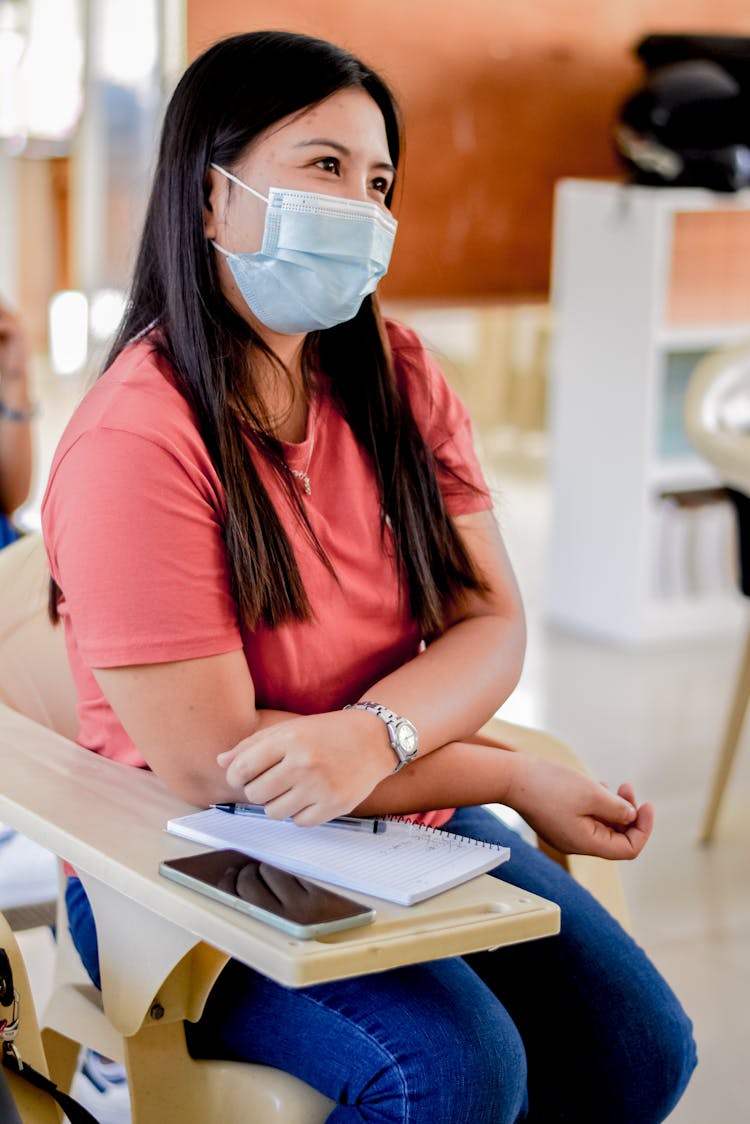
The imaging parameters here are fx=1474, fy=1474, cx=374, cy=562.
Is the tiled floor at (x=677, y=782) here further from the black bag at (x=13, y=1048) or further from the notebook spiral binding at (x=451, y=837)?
the black bag at (x=13, y=1048)

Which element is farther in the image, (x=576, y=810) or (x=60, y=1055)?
(x=60, y=1055)

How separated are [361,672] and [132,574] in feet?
0.93

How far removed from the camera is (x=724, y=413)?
2605mm

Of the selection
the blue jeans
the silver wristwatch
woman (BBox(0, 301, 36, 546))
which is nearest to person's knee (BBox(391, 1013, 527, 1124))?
the blue jeans

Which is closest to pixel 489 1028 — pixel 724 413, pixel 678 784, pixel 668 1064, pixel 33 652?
pixel 668 1064

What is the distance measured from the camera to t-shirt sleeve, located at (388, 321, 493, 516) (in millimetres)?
1520

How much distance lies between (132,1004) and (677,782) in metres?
2.10

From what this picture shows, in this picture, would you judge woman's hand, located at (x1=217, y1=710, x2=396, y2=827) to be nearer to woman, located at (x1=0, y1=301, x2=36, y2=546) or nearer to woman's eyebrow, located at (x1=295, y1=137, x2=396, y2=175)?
woman's eyebrow, located at (x1=295, y1=137, x2=396, y2=175)

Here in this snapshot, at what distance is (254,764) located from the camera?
1.12 meters

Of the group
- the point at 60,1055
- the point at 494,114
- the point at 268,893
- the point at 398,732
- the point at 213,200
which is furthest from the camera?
the point at 494,114

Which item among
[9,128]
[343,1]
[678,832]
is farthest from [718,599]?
[9,128]

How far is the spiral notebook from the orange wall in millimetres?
3680

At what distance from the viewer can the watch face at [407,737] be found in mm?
1246

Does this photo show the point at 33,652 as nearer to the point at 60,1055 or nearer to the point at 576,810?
the point at 60,1055
